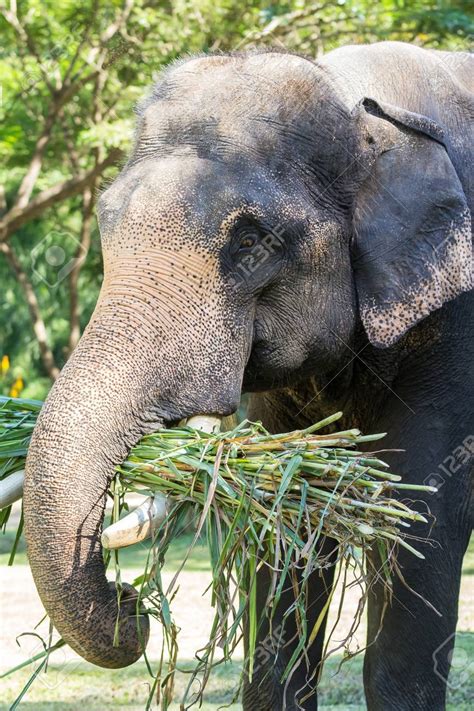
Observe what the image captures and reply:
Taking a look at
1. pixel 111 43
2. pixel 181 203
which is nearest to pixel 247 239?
pixel 181 203

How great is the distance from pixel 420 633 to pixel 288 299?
1161 mm

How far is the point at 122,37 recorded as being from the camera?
36.3 ft

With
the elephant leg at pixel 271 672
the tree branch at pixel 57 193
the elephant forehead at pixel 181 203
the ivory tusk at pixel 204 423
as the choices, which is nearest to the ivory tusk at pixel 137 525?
the ivory tusk at pixel 204 423

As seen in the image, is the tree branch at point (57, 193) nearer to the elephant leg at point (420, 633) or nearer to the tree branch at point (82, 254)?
the tree branch at point (82, 254)

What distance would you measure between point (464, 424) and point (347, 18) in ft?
23.8

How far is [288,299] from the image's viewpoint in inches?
152

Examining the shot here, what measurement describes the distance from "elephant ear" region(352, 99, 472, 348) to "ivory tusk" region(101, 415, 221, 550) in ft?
3.36

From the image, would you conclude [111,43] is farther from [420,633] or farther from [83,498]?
[83,498]

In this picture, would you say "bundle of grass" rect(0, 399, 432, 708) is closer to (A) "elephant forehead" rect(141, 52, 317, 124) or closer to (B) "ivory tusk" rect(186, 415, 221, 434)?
(B) "ivory tusk" rect(186, 415, 221, 434)

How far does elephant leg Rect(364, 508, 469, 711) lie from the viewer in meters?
4.11

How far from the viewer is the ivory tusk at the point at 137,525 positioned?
9.96 feet

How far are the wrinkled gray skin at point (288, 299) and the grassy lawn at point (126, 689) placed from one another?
1003 millimetres

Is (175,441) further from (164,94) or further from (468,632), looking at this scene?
(468,632)

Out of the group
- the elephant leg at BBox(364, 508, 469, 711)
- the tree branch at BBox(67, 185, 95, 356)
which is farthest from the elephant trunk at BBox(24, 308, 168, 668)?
the tree branch at BBox(67, 185, 95, 356)
